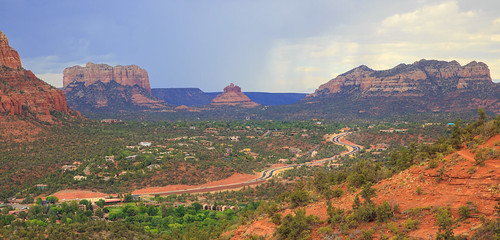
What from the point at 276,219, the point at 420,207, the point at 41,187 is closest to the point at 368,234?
the point at 420,207

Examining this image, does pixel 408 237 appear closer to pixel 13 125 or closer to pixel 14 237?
pixel 14 237

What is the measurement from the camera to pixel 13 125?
83.3 m

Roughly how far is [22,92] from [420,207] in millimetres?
96818

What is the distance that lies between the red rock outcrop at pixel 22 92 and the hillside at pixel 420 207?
259ft

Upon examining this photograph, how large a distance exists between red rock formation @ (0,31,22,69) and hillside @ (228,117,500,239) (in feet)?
319

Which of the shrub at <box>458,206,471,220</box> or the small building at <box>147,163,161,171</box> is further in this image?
the small building at <box>147,163,161,171</box>

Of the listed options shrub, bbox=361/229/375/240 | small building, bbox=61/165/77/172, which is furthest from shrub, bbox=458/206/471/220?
small building, bbox=61/165/77/172

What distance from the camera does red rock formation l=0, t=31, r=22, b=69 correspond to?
101812mm

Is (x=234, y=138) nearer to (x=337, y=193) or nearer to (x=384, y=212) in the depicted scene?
(x=337, y=193)

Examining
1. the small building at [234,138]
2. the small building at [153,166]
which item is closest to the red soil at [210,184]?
the small building at [153,166]

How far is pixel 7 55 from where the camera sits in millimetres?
103125

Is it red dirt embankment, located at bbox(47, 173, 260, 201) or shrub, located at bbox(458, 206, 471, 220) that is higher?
shrub, located at bbox(458, 206, 471, 220)

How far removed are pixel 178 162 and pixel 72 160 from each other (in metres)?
19.7

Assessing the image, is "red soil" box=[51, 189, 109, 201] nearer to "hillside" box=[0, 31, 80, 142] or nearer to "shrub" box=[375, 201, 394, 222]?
"hillside" box=[0, 31, 80, 142]
